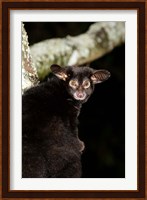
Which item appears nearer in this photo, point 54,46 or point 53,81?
point 53,81

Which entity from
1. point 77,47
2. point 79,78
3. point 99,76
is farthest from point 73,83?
point 77,47

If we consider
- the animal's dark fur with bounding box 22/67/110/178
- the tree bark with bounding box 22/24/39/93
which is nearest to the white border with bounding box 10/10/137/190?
the animal's dark fur with bounding box 22/67/110/178

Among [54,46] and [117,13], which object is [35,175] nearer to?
Result: [117,13]

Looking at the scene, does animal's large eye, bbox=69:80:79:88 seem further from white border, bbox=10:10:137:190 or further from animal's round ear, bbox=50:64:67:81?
white border, bbox=10:10:137:190

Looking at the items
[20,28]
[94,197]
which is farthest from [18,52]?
[94,197]

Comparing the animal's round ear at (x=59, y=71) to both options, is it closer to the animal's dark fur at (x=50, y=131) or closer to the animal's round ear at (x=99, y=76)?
the animal's dark fur at (x=50, y=131)

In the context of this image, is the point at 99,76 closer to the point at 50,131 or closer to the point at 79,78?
the point at 79,78

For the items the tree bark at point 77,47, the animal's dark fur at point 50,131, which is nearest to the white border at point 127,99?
the animal's dark fur at point 50,131
